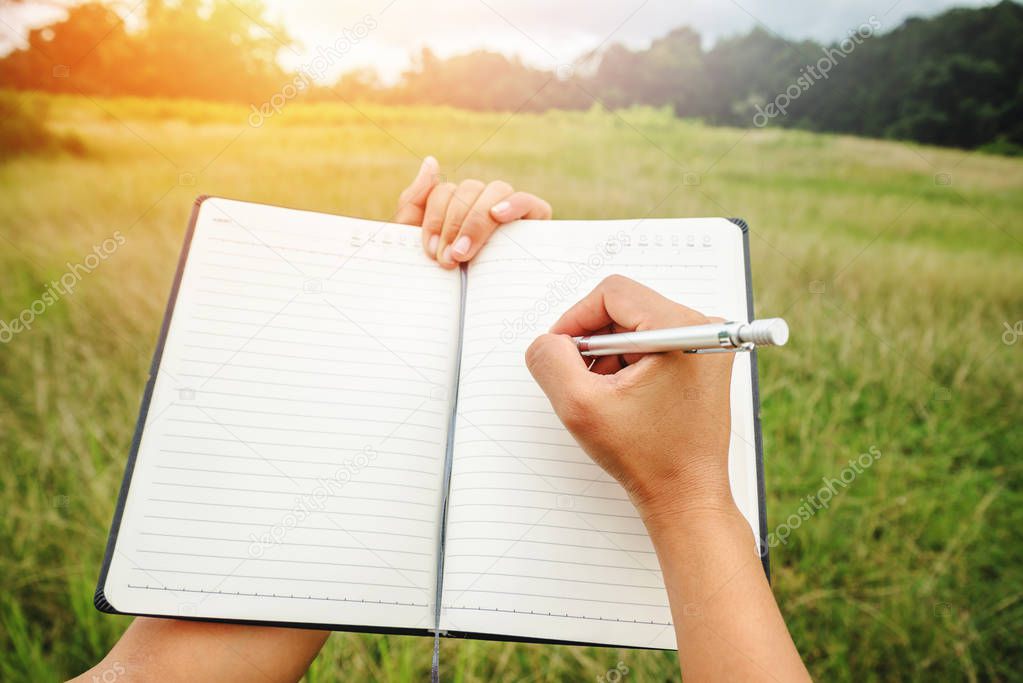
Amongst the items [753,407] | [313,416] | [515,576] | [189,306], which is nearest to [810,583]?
[753,407]

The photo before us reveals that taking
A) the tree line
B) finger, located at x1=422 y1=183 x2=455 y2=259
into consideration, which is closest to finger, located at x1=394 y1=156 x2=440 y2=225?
finger, located at x1=422 y1=183 x2=455 y2=259

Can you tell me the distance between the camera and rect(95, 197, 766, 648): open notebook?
0.91m

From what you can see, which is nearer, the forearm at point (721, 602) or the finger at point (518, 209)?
the forearm at point (721, 602)

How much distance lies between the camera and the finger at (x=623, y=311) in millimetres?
851

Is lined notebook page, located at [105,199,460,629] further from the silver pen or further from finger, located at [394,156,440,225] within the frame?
the silver pen

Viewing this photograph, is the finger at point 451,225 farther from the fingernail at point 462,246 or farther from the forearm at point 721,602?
the forearm at point 721,602

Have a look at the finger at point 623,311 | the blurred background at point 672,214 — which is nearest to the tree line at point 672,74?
the blurred background at point 672,214

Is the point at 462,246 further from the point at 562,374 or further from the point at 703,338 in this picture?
the point at 703,338

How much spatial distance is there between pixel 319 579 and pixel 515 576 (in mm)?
287

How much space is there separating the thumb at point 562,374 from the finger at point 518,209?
34 cm

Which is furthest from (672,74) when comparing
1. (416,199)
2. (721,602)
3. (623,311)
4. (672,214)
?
(721,602)

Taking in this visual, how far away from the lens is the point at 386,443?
999mm

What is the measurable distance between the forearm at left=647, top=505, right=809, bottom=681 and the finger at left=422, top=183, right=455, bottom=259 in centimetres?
65

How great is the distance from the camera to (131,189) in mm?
2594
